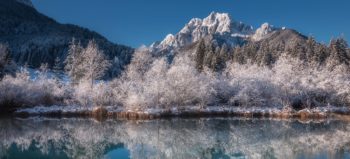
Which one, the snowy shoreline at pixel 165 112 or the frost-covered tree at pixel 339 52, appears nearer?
the snowy shoreline at pixel 165 112

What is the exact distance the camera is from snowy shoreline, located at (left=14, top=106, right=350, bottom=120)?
135ft

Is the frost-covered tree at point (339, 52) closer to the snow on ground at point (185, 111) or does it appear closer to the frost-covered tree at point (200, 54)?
the snow on ground at point (185, 111)

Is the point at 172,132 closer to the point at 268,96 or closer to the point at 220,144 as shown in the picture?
the point at 220,144

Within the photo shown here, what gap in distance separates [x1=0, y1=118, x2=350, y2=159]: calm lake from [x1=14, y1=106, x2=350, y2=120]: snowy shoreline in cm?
338

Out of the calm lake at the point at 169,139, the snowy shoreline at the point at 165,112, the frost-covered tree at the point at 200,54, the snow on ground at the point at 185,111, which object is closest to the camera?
the calm lake at the point at 169,139

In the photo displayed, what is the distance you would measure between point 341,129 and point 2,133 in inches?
1095

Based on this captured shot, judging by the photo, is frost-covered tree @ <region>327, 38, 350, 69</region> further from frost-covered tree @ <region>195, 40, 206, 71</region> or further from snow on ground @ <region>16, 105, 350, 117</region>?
frost-covered tree @ <region>195, 40, 206, 71</region>

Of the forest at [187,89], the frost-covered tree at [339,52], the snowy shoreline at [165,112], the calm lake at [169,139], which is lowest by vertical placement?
the calm lake at [169,139]

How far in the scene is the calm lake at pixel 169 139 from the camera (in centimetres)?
2088

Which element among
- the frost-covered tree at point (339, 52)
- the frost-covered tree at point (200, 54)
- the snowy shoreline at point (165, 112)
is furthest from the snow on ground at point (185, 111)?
the frost-covered tree at point (200, 54)

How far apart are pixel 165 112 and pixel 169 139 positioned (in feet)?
51.1

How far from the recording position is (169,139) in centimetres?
2636

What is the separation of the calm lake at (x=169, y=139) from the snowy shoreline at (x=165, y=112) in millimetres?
3379

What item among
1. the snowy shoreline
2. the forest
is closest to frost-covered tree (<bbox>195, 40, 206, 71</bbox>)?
the forest
